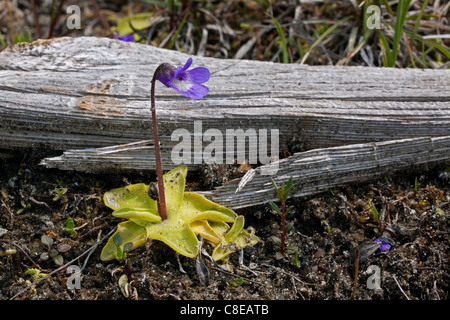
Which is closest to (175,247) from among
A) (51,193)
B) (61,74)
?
(51,193)

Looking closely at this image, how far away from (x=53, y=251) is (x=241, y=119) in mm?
1200

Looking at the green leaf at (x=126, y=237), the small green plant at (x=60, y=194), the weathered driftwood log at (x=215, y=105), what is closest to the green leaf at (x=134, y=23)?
the weathered driftwood log at (x=215, y=105)

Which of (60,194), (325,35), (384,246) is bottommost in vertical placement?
(384,246)

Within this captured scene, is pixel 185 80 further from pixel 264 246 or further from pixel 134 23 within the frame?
pixel 134 23

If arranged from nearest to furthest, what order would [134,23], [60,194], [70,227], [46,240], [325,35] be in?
1. [46,240]
2. [70,227]
3. [60,194]
4. [325,35]
5. [134,23]

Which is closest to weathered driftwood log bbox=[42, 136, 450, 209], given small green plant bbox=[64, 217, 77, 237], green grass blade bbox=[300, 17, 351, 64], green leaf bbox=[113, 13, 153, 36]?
Answer: small green plant bbox=[64, 217, 77, 237]

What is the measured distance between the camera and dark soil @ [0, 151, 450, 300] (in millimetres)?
2236

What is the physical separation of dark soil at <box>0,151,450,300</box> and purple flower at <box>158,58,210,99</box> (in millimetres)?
710

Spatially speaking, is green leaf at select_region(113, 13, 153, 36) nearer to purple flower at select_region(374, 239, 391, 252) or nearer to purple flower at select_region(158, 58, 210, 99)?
purple flower at select_region(158, 58, 210, 99)

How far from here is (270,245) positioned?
245cm

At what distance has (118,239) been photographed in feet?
7.50

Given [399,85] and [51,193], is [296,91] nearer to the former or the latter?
[399,85]

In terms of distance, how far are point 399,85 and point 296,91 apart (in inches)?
25.1

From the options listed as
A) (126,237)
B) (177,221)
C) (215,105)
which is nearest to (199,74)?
(215,105)
